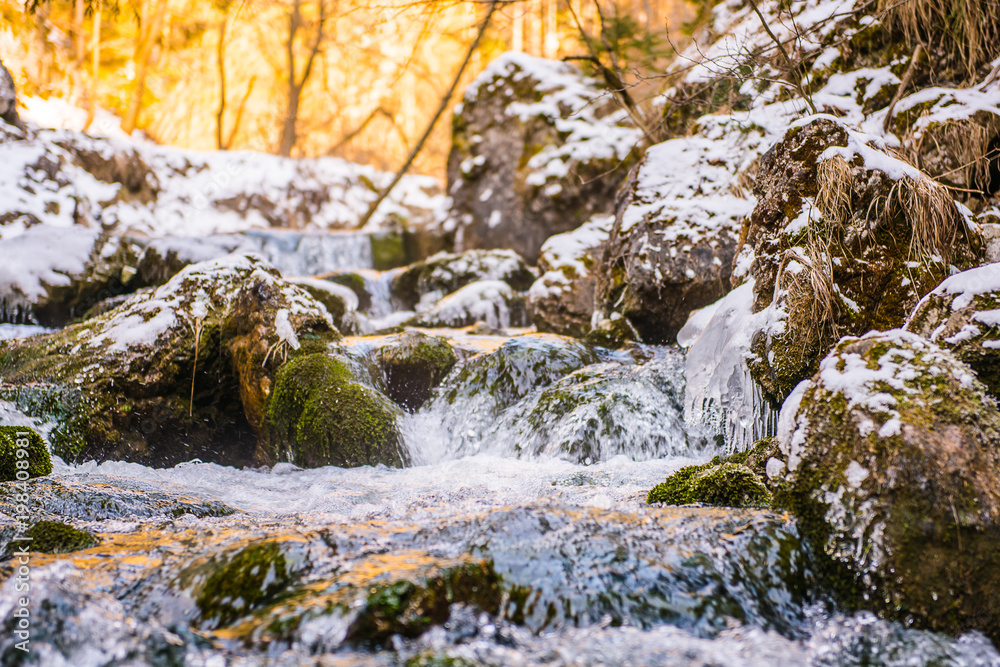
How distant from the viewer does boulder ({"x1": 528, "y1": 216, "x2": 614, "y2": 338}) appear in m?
7.90

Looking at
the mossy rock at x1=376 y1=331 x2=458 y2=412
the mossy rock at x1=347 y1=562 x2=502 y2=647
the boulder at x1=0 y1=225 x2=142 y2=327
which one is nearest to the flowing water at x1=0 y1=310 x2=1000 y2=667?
the mossy rock at x1=347 y1=562 x2=502 y2=647

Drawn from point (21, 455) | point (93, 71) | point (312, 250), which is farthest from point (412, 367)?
point (93, 71)

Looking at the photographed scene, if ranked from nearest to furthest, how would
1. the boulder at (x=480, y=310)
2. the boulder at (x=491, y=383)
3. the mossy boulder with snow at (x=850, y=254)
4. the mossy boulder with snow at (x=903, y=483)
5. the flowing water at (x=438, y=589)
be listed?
1. the flowing water at (x=438, y=589)
2. the mossy boulder with snow at (x=903, y=483)
3. the mossy boulder with snow at (x=850, y=254)
4. the boulder at (x=491, y=383)
5. the boulder at (x=480, y=310)

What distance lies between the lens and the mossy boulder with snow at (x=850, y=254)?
11.1 feet

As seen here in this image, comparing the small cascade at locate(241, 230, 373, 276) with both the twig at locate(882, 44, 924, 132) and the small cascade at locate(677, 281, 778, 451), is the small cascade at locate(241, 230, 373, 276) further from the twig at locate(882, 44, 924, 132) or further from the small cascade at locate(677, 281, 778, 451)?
the twig at locate(882, 44, 924, 132)

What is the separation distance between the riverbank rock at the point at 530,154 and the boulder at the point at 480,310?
8.55ft

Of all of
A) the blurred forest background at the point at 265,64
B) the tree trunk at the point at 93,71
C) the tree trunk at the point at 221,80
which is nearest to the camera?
the blurred forest background at the point at 265,64

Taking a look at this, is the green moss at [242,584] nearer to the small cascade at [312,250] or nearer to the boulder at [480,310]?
the boulder at [480,310]

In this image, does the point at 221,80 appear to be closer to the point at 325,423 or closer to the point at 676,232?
the point at 676,232

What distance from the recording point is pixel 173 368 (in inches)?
196

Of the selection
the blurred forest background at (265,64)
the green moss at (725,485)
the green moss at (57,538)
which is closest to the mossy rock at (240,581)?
the green moss at (57,538)

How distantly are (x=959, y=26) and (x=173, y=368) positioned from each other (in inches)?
292

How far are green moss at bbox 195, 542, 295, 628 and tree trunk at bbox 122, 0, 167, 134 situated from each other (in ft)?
62.2

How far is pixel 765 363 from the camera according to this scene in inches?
141
